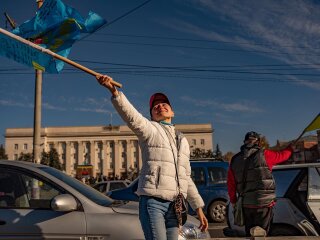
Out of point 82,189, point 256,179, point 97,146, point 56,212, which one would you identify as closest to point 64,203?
point 56,212

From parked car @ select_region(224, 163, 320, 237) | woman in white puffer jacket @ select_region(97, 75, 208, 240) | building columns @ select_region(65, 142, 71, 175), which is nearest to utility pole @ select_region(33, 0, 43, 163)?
parked car @ select_region(224, 163, 320, 237)

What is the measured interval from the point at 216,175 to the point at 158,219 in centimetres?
978

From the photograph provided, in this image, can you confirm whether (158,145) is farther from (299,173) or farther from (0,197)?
(299,173)

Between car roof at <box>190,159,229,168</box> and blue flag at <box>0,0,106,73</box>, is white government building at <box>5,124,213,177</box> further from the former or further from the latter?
blue flag at <box>0,0,106,73</box>

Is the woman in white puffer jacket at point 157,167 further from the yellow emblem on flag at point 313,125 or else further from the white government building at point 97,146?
the white government building at point 97,146

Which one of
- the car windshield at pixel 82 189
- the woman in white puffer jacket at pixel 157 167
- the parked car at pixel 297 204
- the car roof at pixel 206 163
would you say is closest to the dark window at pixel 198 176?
the car roof at pixel 206 163

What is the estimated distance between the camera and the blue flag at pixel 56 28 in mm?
5422

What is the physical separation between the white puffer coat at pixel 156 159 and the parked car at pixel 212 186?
9.29 meters

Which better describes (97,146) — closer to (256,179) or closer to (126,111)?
(256,179)

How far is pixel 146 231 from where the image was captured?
3.27 meters

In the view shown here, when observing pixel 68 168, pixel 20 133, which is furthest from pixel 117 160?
pixel 20 133

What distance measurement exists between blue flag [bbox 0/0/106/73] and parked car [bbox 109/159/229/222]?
762cm

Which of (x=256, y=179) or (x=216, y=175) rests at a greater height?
(x=216, y=175)

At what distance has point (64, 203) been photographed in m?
4.33
